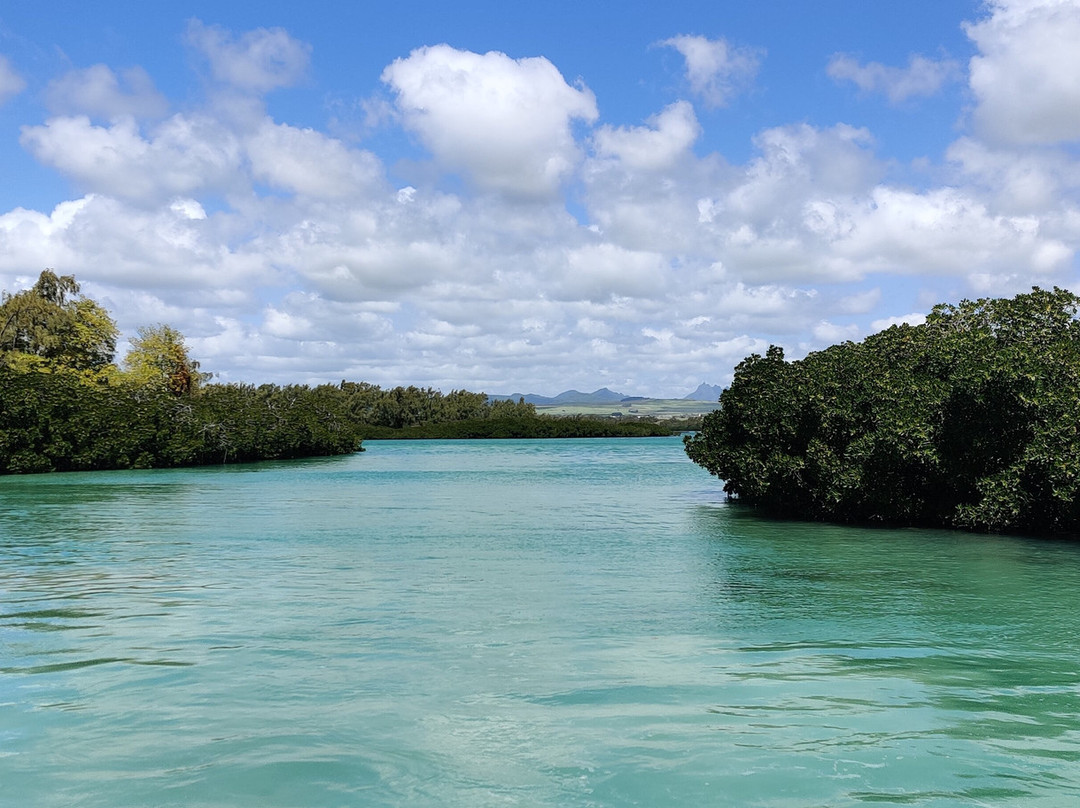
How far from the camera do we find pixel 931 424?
19219 millimetres

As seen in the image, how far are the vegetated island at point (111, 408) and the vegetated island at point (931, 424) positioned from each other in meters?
34.6

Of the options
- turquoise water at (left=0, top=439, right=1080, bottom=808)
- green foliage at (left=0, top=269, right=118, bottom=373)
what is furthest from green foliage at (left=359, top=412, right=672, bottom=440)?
turquoise water at (left=0, top=439, right=1080, bottom=808)

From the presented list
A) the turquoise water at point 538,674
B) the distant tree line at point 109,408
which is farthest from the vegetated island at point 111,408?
the turquoise water at point 538,674

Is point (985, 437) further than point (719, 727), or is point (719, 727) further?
point (985, 437)

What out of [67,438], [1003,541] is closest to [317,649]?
[1003,541]

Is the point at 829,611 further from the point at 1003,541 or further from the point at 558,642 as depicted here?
the point at 1003,541

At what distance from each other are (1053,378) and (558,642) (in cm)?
1322

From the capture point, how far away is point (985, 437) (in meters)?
18.2

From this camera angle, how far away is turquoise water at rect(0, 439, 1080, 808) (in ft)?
18.5

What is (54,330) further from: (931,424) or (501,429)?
(501,429)

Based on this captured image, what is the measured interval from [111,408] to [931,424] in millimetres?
41678

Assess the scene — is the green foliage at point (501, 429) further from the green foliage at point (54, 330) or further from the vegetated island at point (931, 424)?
the vegetated island at point (931, 424)

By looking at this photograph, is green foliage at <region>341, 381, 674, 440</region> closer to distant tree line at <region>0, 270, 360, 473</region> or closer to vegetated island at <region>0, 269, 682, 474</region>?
vegetated island at <region>0, 269, 682, 474</region>

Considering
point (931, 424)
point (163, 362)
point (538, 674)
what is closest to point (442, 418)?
point (163, 362)
